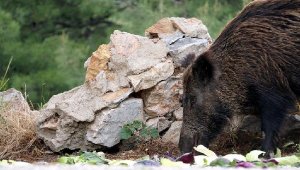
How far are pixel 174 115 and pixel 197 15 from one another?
9.77 metres

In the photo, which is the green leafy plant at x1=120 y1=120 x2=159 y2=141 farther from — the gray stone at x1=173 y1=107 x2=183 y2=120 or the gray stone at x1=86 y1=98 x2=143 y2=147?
the gray stone at x1=173 y1=107 x2=183 y2=120

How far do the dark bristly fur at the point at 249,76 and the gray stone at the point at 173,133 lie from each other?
0.63 meters

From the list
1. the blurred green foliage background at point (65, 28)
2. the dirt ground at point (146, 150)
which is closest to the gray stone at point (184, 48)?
the dirt ground at point (146, 150)

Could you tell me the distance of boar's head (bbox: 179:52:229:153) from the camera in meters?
8.43

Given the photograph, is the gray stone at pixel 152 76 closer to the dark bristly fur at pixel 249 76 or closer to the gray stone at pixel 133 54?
the gray stone at pixel 133 54

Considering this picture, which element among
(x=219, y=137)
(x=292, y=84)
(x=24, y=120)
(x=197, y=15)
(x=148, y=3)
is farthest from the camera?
(x=148, y=3)

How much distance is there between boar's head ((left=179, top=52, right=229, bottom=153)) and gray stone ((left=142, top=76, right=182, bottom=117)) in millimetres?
625

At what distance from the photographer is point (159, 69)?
358 inches

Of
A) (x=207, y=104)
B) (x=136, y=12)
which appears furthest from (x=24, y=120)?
(x=136, y=12)

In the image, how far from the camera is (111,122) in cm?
894

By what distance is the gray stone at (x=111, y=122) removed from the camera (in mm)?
8883

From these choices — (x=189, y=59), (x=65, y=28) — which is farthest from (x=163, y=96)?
(x=65, y=28)

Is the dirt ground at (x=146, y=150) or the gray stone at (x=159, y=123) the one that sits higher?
the gray stone at (x=159, y=123)

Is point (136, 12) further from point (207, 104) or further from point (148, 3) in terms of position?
point (207, 104)
